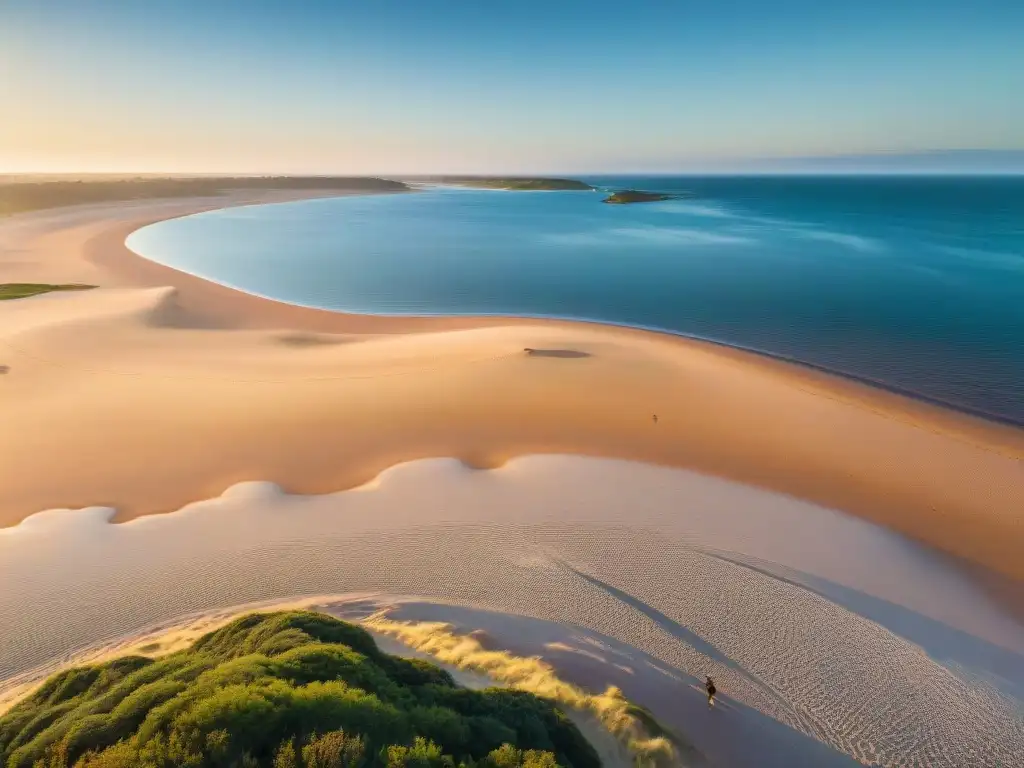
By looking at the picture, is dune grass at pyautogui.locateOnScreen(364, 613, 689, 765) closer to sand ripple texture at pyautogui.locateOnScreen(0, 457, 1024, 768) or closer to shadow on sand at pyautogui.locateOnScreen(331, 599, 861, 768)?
shadow on sand at pyautogui.locateOnScreen(331, 599, 861, 768)

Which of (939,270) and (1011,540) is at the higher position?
(939,270)

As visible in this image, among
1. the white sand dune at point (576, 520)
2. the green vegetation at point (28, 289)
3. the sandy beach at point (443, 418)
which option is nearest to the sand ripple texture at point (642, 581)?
the white sand dune at point (576, 520)

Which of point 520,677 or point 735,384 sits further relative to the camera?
point 735,384

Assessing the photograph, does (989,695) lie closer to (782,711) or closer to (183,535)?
(782,711)

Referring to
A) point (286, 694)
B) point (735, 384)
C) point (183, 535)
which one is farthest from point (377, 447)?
point (735, 384)

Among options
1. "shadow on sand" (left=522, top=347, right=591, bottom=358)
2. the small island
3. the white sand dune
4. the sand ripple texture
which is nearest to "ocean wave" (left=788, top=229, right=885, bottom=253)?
the white sand dune

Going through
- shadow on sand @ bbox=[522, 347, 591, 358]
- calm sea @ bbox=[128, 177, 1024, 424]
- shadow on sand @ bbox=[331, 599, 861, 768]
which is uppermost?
calm sea @ bbox=[128, 177, 1024, 424]

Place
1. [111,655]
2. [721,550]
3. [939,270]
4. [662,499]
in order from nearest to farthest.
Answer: [111,655] < [721,550] < [662,499] < [939,270]

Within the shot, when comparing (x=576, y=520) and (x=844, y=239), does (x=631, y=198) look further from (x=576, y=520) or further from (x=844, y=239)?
(x=576, y=520)
